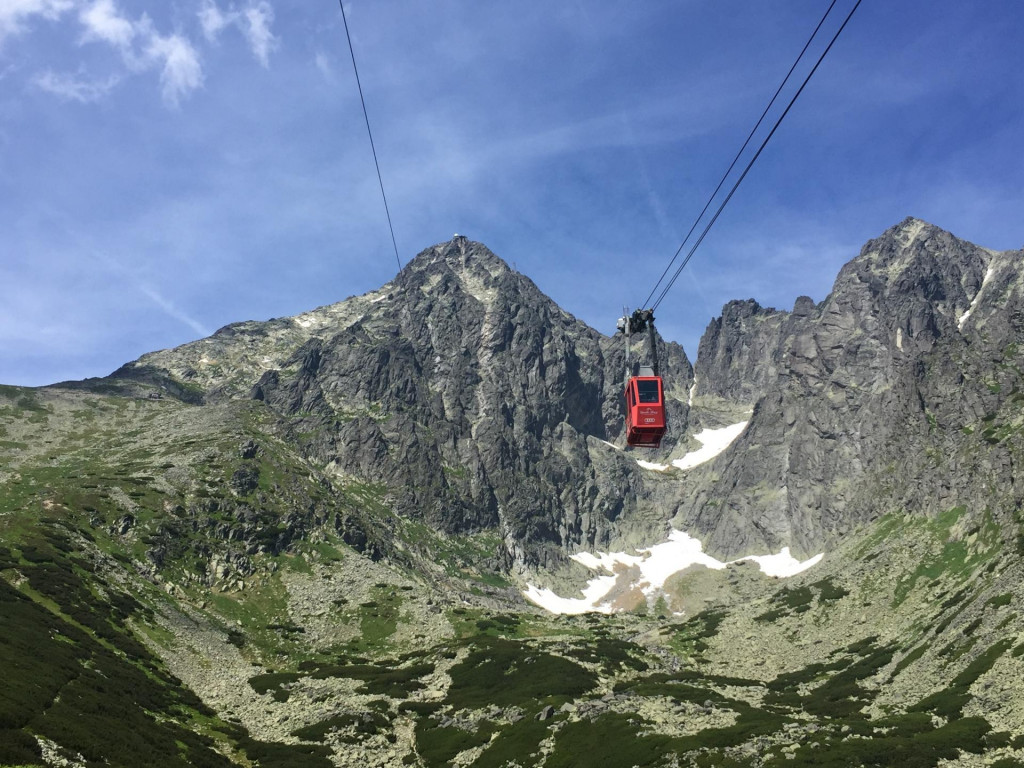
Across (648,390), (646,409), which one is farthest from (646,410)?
(648,390)

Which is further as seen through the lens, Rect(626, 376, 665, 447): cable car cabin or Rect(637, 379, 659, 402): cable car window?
Rect(637, 379, 659, 402): cable car window

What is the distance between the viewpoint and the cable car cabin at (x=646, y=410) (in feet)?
187

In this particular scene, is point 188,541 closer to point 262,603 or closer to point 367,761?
point 262,603

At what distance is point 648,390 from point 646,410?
1.83 m

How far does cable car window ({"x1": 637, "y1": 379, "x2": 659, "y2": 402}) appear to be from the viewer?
57.6 metres

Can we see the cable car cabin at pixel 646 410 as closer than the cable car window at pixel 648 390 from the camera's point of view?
Yes

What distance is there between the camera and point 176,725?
8438 cm

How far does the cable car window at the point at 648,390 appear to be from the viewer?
189 feet

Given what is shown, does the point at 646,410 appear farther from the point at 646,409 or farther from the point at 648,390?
the point at 648,390

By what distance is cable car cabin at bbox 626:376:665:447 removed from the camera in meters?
57.1

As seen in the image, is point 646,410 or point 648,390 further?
point 648,390

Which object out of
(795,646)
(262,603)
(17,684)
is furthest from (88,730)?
(795,646)

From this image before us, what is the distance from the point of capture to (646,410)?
187 ft

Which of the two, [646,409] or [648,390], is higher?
[648,390]
